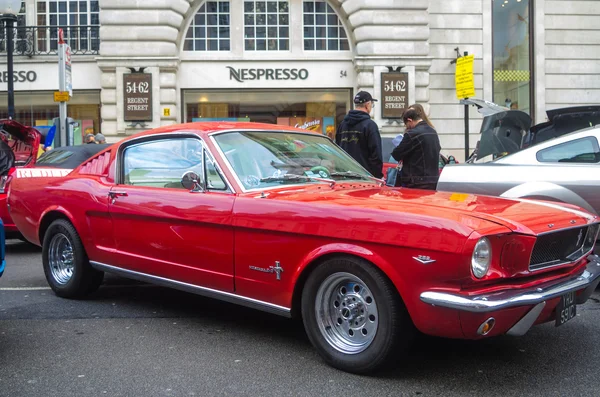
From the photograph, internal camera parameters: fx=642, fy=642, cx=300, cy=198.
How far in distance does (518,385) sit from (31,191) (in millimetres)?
4649

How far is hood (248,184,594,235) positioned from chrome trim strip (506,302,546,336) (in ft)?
1.29

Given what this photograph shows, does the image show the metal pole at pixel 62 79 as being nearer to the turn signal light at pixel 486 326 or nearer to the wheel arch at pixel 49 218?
the wheel arch at pixel 49 218

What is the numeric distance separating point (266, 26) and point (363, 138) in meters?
12.7

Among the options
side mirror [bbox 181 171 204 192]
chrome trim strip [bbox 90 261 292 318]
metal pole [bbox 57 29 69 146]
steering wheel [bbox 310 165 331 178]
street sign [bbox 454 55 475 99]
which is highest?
street sign [bbox 454 55 475 99]

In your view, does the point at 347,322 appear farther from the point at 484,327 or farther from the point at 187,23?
the point at 187,23

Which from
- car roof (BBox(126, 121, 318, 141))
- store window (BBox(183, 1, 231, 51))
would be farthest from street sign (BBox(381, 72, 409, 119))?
car roof (BBox(126, 121, 318, 141))

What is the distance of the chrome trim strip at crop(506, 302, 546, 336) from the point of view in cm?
332

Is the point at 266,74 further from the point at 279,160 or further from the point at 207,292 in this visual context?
the point at 207,292

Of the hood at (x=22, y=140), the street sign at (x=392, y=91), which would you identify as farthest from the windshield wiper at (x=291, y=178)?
the street sign at (x=392, y=91)

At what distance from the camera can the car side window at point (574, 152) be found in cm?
621

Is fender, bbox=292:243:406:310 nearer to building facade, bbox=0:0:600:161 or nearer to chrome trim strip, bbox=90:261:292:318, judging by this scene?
chrome trim strip, bbox=90:261:292:318

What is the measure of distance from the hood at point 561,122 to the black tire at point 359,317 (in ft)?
16.2

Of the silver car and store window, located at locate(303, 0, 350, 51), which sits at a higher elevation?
store window, located at locate(303, 0, 350, 51)

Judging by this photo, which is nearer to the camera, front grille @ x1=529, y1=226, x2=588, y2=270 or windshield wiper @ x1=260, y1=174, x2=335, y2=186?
front grille @ x1=529, y1=226, x2=588, y2=270
